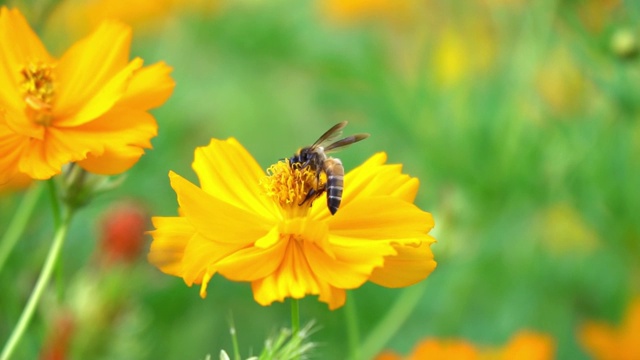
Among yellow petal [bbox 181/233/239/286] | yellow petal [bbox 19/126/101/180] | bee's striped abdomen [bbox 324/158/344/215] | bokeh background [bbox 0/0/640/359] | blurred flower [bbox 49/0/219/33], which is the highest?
blurred flower [bbox 49/0/219/33]

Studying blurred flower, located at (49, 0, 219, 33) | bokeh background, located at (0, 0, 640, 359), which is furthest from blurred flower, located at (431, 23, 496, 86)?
blurred flower, located at (49, 0, 219, 33)

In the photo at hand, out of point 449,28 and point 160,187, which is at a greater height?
point 449,28

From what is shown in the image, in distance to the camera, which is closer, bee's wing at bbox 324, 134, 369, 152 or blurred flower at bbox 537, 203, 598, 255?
bee's wing at bbox 324, 134, 369, 152

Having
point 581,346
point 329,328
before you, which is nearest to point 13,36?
point 329,328

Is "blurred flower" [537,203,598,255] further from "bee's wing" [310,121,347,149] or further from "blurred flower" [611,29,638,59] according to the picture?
"bee's wing" [310,121,347,149]

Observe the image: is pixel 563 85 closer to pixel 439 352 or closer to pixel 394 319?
pixel 394 319

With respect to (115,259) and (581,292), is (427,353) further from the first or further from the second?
(581,292)
